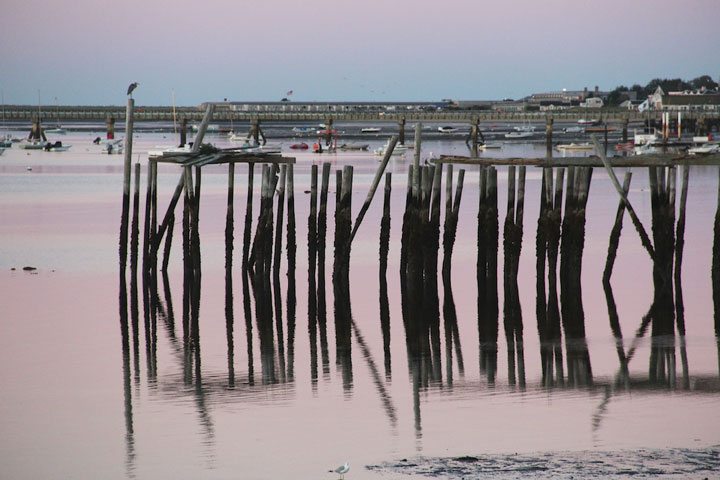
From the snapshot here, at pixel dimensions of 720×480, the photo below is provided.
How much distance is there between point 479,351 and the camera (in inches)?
742

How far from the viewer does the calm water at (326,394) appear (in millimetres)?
12891

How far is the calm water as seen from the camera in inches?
508

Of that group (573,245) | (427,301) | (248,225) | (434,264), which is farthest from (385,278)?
(573,245)

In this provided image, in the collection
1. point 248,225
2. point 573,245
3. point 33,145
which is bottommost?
point 573,245

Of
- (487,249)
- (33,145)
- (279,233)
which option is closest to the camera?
(487,249)

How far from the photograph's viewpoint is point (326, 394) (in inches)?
635

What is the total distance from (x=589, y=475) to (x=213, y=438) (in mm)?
4744

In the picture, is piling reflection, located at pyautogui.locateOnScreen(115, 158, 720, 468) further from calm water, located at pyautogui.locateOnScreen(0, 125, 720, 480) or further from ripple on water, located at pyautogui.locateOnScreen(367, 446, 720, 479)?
ripple on water, located at pyautogui.locateOnScreen(367, 446, 720, 479)

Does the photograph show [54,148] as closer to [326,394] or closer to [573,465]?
[326,394]

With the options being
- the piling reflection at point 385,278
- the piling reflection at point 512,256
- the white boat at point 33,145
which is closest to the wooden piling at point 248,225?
the piling reflection at point 385,278

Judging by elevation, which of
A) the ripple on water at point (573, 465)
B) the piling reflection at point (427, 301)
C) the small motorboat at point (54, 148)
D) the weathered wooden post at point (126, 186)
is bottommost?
the ripple on water at point (573, 465)

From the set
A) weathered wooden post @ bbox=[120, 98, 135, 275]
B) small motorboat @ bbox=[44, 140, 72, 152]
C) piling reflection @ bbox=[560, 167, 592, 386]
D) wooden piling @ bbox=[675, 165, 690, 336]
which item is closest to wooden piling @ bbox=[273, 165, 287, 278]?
weathered wooden post @ bbox=[120, 98, 135, 275]

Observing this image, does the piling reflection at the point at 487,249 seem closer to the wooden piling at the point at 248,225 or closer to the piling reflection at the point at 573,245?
the piling reflection at the point at 573,245

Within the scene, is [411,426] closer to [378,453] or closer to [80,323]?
[378,453]
